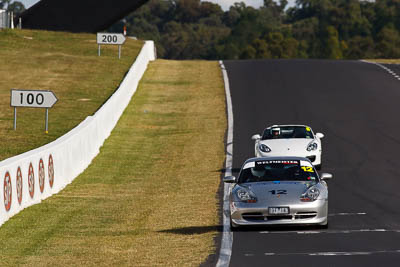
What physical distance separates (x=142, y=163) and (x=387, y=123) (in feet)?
39.3

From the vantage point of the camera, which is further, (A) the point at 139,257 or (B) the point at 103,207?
(B) the point at 103,207

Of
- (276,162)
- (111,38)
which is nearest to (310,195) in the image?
(276,162)

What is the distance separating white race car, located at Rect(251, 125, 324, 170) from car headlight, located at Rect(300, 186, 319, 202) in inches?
372

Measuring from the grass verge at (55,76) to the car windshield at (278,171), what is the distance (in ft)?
43.5

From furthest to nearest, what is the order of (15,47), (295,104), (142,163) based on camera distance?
(15,47), (295,104), (142,163)

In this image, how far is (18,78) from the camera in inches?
2080

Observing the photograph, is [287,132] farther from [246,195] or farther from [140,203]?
[246,195]

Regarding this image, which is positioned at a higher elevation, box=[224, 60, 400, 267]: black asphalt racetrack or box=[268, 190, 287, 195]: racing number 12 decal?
box=[268, 190, 287, 195]: racing number 12 decal

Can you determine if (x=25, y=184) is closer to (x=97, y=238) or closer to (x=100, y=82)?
(x=97, y=238)

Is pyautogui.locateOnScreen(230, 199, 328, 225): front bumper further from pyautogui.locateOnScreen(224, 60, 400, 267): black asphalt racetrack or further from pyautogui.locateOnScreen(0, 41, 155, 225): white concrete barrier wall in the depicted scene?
pyautogui.locateOnScreen(0, 41, 155, 225): white concrete barrier wall

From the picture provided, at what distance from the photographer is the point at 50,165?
22922mm

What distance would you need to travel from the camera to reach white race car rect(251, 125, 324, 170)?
2733cm

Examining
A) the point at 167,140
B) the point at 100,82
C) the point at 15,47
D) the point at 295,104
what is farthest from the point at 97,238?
the point at 15,47

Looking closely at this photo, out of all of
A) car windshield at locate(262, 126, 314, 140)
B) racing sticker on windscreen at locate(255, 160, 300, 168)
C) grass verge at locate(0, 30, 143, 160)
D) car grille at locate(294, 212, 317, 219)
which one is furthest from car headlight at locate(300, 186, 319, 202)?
grass verge at locate(0, 30, 143, 160)
